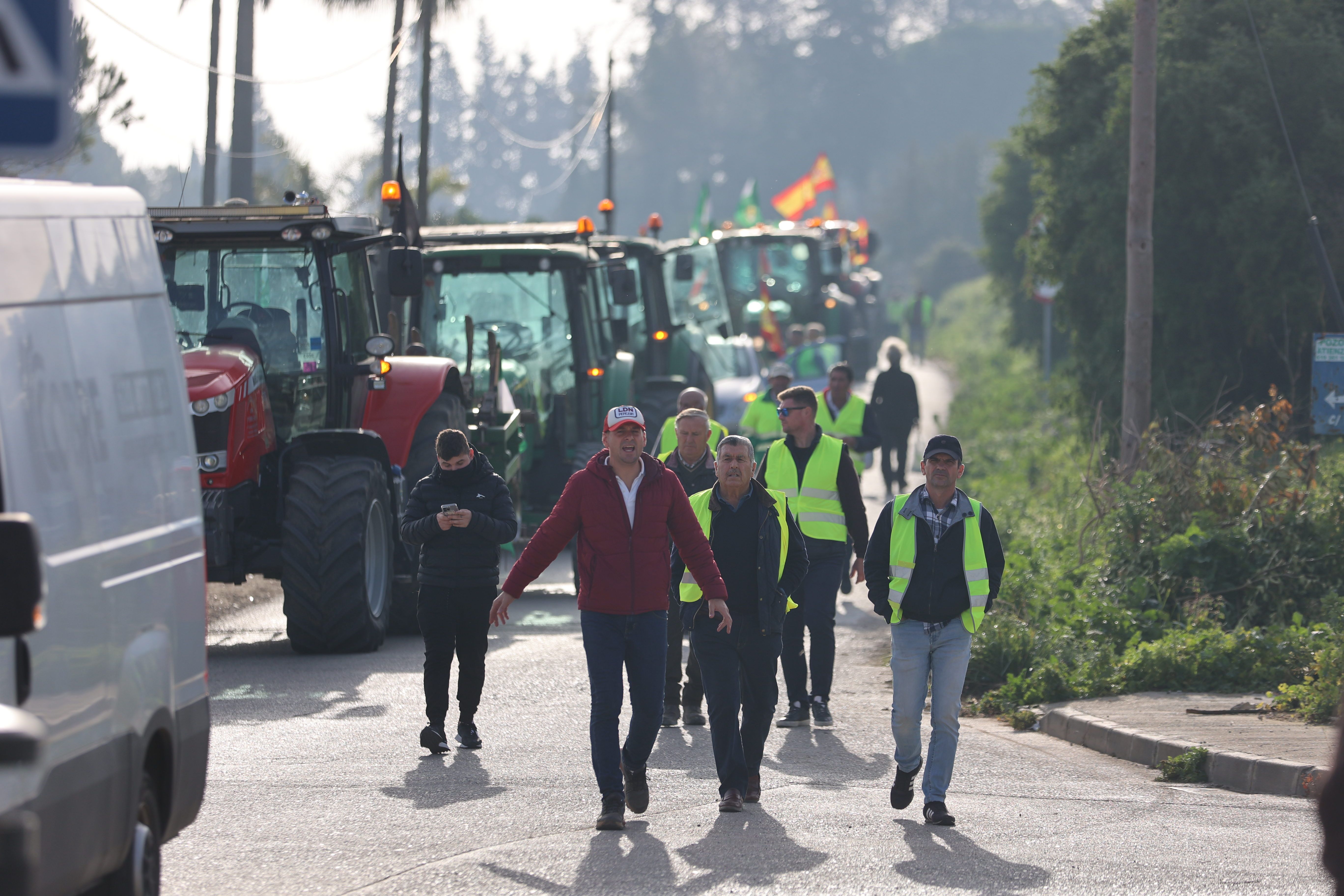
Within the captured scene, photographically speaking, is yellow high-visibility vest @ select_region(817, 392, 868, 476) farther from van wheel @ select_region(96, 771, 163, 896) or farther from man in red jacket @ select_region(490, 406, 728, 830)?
van wheel @ select_region(96, 771, 163, 896)

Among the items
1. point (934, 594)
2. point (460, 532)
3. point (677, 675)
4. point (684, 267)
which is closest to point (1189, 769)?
point (934, 594)

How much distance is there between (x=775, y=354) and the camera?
3444 cm

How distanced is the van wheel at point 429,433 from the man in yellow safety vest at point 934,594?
19.2 ft

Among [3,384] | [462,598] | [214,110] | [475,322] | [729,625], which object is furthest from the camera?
[214,110]

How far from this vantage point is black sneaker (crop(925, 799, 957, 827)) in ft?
25.6

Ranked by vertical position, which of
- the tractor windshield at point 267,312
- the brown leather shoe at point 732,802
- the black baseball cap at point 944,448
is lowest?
the brown leather shoe at point 732,802

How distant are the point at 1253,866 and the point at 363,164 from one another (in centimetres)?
6922

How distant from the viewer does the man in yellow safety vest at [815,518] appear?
10344mm

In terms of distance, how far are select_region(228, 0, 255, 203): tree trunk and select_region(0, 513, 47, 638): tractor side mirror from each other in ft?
66.6

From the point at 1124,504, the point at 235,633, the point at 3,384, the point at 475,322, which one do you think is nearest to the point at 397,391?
the point at 235,633

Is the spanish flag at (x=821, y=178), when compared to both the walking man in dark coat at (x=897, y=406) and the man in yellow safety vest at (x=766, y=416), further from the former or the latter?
the man in yellow safety vest at (x=766, y=416)

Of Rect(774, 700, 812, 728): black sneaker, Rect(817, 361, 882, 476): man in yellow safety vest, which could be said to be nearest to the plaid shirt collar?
Rect(774, 700, 812, 728): black sneaker

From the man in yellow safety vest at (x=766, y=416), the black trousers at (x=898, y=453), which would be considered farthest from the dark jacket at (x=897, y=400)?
the man in yellow safety vest at (x=766, y=416)

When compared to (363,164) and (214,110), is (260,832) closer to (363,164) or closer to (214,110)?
(214,110)
